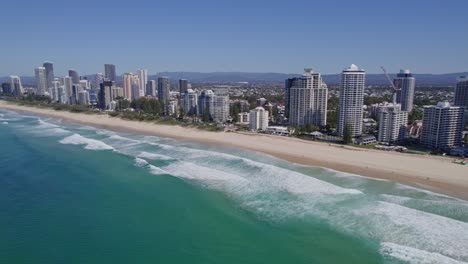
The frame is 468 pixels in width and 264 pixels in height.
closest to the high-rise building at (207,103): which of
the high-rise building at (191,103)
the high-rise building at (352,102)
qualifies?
the high-rise building at (191,103)

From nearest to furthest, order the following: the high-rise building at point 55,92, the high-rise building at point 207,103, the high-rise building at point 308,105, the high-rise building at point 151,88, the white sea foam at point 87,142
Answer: the white sea foam at point 87,142
the high-rise building at point 308,105
the high-rise building at point 207,103
the high-rise building at point 55,92
the high-rise building at point 151,88

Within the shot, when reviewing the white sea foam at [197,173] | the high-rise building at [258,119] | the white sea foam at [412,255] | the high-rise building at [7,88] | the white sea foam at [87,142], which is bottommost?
the white sea foam at [412,255]

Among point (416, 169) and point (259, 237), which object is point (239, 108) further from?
point (259, 237)

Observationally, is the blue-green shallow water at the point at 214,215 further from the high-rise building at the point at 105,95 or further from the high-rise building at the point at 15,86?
the high-rise building at the point at 15,86

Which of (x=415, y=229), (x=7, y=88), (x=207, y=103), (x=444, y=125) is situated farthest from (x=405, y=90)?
(x=7, y=88)

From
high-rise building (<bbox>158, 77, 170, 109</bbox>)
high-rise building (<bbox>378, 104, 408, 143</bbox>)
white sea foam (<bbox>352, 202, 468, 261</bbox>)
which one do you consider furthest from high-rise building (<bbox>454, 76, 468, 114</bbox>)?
high-rise building (<bbox>158, 77, 170, 109</bbox>)

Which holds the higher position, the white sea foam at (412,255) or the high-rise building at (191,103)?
the high-rise building at (191,103)

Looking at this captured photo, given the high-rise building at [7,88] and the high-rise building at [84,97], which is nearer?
the high-rise building at [84,97]

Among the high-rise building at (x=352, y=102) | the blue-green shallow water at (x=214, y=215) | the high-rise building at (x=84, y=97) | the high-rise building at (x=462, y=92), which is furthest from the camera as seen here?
the high-rise building at (x=84, y=97)
